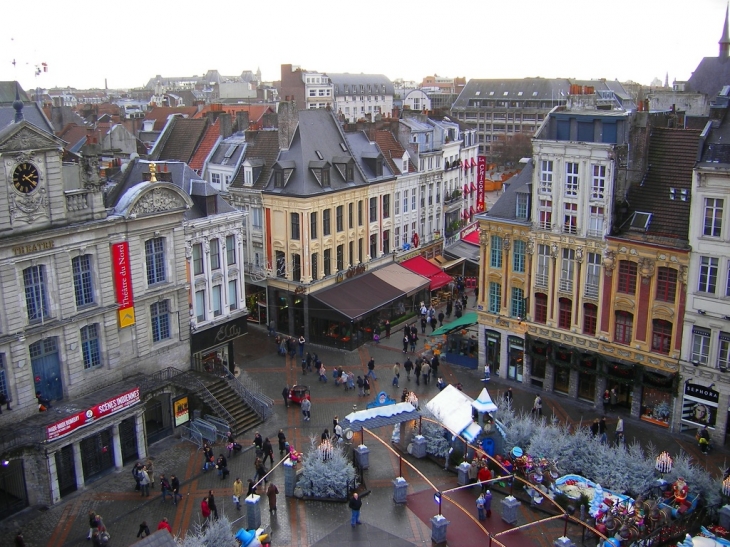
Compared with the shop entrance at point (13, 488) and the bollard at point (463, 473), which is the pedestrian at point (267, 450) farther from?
Answer: the shop entrance at point (13, 488)

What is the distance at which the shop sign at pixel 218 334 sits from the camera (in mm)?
40812

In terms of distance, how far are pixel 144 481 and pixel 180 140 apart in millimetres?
35643

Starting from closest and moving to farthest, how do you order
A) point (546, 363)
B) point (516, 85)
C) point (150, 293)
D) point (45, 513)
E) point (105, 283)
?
point (45, 513)
point (105, 283)
point (150, 293)
point (546, 363)
point (516, 85)

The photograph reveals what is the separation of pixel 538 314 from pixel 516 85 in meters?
100.0

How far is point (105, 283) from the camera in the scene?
34.3m

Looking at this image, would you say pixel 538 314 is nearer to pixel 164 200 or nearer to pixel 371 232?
pixel 371 232

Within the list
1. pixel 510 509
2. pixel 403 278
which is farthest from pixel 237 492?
pixel 403 278

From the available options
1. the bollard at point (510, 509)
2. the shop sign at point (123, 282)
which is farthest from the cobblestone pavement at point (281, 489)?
the shop sign at point (123, 282)

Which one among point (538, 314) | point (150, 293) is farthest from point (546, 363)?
point (150, 293)

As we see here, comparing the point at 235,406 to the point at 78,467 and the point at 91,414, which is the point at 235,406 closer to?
the point at 91,414

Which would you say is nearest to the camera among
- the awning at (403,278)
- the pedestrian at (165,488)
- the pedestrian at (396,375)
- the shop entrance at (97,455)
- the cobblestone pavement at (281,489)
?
the cobblestone pavement at (281,489)

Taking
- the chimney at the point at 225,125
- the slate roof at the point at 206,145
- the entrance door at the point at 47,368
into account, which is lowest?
the entrance door at the point at 47,368

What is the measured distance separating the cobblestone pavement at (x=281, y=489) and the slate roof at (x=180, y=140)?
2385 cm

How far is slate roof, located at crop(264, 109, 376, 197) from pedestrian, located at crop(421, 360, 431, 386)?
560 inches
